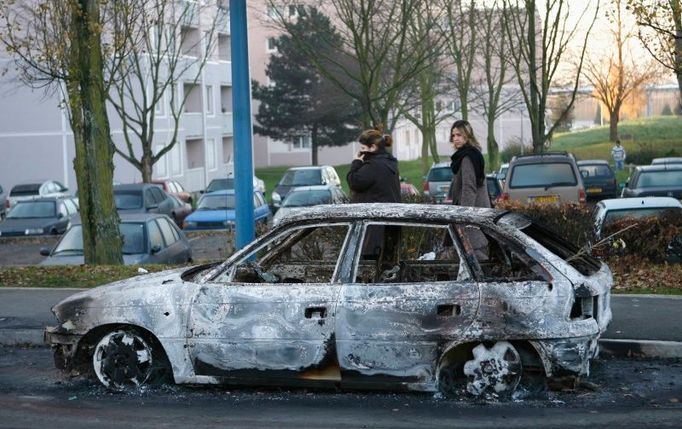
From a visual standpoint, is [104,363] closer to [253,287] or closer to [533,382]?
[253,287]

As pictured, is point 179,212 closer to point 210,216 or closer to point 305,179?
Answer: point 210,216

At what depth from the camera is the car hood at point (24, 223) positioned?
30500mm

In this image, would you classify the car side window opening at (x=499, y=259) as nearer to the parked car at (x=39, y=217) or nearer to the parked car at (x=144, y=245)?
the parked car at (x=144, y=245)

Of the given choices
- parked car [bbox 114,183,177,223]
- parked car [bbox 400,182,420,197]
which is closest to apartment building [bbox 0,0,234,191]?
parked car [bbox 114,183,177,223]

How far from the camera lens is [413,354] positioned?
7.82 meters

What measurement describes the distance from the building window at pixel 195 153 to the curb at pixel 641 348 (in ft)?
164

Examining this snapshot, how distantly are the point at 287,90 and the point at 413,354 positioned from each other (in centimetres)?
6053

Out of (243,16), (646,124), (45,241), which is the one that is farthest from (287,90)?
(243,16)

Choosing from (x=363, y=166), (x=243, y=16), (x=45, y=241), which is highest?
(x=243, y=16)

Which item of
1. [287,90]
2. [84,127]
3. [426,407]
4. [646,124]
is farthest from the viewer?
[646,124]

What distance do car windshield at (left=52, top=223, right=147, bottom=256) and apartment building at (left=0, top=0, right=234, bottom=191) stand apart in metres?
21.6

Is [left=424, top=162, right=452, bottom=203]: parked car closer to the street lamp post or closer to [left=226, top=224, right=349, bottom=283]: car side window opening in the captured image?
the street lamp post

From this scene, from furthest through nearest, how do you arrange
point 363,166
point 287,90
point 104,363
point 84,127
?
point 287,90
point 84,127
point 363,166
point 104,363

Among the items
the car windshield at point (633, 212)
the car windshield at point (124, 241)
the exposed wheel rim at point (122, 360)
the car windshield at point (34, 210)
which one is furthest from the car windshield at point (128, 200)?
the exposed wheel rim at point (122, 360)
